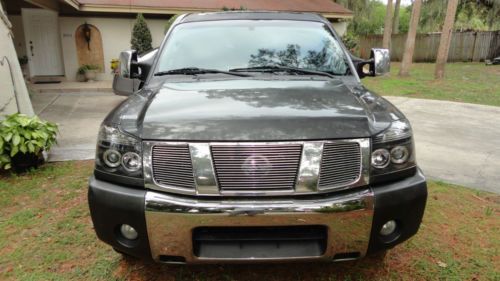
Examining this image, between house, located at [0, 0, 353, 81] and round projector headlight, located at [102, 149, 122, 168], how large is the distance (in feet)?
42.3

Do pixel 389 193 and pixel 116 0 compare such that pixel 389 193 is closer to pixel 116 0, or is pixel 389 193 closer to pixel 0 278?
pixel 0 278

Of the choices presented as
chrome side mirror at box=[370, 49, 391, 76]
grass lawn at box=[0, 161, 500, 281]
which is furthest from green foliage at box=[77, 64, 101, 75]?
chrome side mirror at box=[370, 49, 391, 76]

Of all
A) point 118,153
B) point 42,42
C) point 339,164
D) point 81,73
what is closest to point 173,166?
point 118,153

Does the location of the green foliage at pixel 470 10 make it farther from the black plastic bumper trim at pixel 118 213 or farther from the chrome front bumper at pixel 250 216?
the black plastic bumper trim at pixel 118 213

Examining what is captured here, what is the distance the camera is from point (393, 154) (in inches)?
91.4

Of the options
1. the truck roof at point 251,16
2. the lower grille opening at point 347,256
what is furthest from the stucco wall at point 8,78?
the lower grille opening at point 347,256

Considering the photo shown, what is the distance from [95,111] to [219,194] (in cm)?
779

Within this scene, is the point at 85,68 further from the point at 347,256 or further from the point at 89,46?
the point at 347,256

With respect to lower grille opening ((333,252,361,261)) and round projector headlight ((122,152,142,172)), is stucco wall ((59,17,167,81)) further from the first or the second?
lower grille opening ((333,252,361,261))

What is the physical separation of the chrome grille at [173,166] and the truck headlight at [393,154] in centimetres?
104

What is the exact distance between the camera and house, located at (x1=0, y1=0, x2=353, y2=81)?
1391 centimetres

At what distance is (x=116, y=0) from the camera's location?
14.3 meters

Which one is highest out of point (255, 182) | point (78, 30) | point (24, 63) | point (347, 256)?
point (78, 30)

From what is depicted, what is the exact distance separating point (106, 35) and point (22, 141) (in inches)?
444
